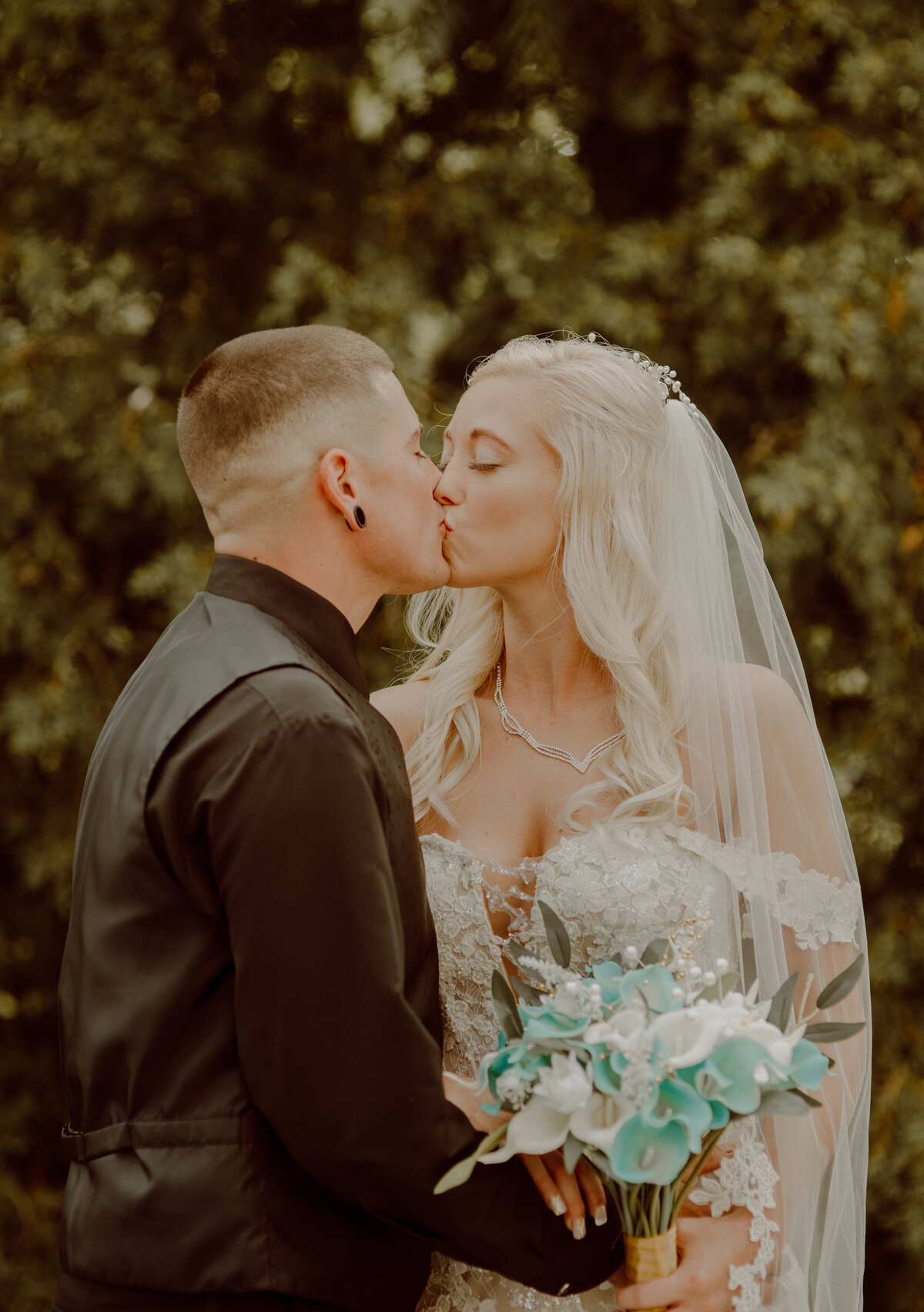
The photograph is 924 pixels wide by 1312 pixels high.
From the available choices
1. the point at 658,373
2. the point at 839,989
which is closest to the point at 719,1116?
the point at 839,989

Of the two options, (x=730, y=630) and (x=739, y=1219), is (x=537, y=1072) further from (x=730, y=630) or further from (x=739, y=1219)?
(x=730, y=630)

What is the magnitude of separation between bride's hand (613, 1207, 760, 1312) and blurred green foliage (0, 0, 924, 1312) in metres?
1.82

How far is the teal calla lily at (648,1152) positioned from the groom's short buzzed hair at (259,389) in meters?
1.22

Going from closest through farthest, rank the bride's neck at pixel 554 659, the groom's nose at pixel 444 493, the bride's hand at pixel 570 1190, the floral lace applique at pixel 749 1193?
the bride's hand at pixel 570 1190
the floral lace applique at pixel 749 1193
the groom's nose at pixel 444 493
the bride's neck at pixel 554 659

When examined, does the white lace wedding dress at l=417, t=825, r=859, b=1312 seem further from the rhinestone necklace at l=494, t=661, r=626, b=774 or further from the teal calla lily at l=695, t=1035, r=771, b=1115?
the teal calla lily at l=695, t=1035, r=771, b=1115

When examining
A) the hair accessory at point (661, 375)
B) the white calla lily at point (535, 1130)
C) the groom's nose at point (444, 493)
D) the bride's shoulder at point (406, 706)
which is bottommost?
the bride's shoulder at point (406, 706)

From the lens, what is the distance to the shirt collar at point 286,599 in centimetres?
198

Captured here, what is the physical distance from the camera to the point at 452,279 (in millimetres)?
4238

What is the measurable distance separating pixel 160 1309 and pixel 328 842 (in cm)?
72

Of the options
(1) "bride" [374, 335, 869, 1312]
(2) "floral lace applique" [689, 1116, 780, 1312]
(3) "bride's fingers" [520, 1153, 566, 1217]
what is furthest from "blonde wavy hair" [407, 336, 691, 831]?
(3) "bride's fingers" [520, 1153, 566, 1217]

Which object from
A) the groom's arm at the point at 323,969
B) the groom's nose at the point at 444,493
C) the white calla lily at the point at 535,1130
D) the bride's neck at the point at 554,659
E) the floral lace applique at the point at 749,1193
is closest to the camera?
the groom's arm at the point at 323,969

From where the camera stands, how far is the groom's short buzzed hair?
2.06 metres

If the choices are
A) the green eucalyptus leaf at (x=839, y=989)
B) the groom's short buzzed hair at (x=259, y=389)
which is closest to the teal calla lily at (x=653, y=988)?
the green eucalyptus leaf at (x=839, y=989)

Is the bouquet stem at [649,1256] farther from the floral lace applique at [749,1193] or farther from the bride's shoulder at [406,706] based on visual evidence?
the bride's shoulder at [406,706]
